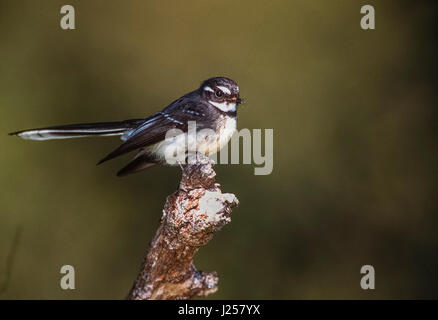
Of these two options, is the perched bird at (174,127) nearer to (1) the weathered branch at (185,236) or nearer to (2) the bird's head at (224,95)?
(2) the bird's head at (224,95)

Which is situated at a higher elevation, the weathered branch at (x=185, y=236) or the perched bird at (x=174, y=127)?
the perched bird at (x=174, y=127)

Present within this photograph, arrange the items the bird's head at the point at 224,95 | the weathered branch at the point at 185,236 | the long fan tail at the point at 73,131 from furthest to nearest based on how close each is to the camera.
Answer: the bird's head at the point at 224,95, the long fan tail at the point at 73,131, the weathered branch at the point at 185,236

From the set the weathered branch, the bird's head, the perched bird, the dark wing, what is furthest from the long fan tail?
the weathered branch

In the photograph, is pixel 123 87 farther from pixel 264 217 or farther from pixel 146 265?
pixel 146 265

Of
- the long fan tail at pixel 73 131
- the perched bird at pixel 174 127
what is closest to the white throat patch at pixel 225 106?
the perched bird at pixel 174 127

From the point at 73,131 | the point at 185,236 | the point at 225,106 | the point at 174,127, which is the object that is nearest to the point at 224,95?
the point at 225,106

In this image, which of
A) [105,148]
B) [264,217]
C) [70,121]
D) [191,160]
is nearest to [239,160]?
[264,217]
